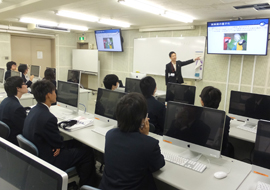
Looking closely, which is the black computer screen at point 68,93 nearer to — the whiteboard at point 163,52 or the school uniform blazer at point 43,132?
the school uniform blazer at point 43,132

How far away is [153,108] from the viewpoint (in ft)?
8.73

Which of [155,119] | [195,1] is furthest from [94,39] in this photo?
[155,119]

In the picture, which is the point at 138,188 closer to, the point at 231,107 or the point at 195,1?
the point at 231,107

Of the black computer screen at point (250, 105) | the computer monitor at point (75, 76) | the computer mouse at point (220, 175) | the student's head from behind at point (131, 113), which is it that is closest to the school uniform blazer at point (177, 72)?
the computer monitor at point (75, 76)

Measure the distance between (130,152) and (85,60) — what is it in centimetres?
705

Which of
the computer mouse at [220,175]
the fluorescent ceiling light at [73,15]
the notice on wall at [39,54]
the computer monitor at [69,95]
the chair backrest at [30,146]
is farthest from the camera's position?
the notice on wall at [39,54]

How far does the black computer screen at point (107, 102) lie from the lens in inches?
101

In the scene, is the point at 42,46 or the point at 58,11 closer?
the point at 58,11

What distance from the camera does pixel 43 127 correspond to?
1.97 m

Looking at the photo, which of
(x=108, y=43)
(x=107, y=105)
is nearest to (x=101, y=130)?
(x=107, y=105)

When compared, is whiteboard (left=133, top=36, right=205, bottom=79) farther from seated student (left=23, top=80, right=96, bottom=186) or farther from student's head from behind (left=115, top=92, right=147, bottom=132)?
student's head from behind (left=115, top=92, right=147, bottom=132)

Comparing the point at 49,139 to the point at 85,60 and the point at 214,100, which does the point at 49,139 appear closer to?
the point at 214,100

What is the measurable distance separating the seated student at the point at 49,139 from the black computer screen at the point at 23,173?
1198 millimetres

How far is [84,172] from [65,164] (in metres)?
0.26
